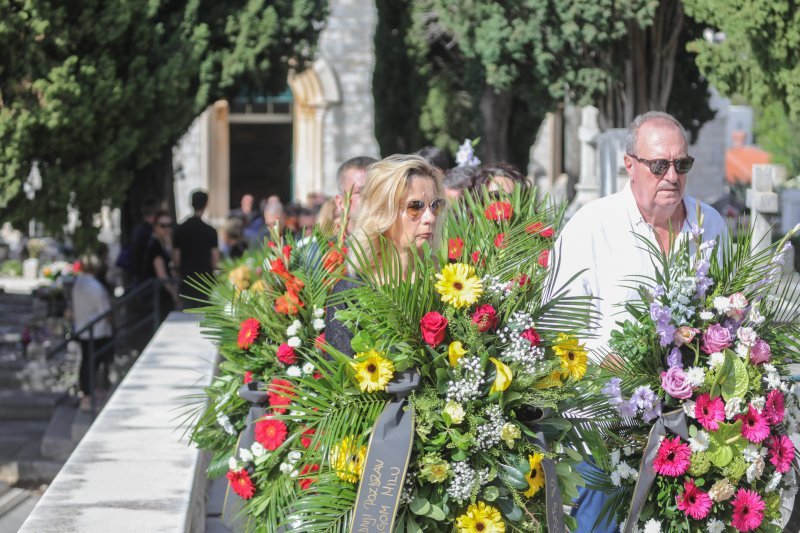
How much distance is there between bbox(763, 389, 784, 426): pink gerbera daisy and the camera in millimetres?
3625

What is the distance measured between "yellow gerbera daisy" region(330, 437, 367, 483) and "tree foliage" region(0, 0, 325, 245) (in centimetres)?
871

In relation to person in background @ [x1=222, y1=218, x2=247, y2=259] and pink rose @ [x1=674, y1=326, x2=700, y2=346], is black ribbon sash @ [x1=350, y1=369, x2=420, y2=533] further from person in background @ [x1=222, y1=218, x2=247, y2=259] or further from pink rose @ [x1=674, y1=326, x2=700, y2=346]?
person in background @ [x1=222, y1=218, x2=247, y2=259]

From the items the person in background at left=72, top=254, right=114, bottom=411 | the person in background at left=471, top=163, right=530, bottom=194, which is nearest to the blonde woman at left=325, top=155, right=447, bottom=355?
the person in background at left=471, top=163, right=530, bottom=194

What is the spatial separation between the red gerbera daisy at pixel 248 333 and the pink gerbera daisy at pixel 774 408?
1.74m

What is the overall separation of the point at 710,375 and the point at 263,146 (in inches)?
1011

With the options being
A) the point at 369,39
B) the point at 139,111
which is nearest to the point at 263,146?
the point at 369,39

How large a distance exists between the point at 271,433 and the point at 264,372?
1.79 feet

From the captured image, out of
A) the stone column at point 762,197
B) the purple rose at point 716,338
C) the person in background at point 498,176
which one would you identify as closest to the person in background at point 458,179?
the person in background at point 498,176

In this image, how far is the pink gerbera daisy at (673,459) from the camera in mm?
3541

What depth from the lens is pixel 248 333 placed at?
4.45 m

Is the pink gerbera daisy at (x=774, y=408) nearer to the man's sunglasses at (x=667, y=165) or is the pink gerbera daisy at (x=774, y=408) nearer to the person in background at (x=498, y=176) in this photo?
the man's sunglasses at (x=667, y=165)

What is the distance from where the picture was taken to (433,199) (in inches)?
145

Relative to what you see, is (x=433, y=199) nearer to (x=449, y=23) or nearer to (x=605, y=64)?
(x=605, y=64)

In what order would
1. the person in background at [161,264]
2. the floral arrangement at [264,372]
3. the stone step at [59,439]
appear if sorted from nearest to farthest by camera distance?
the floral arrangement at [264,372] → the stone step at [59,439] → the person in background at [161,264]
